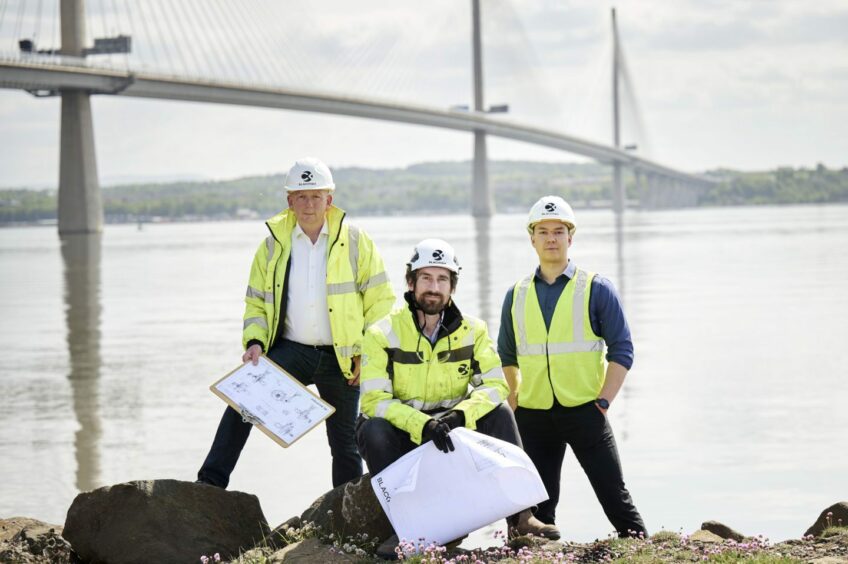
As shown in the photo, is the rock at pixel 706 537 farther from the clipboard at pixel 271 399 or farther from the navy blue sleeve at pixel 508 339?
the clipboard at pixel 271 399

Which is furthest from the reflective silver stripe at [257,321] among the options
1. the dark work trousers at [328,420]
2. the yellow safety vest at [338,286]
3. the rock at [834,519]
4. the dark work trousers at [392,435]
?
the rock at [834,519]

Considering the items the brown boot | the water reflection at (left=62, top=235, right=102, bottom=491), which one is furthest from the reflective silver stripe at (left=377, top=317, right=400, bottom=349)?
the water reflection at (left=62, top=235, right=102, bottom=491)

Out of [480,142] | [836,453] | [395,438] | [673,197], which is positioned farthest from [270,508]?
[673,197]

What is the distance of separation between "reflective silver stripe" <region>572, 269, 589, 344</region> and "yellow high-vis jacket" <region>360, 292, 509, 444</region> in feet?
1.31

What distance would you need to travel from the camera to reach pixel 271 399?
5.71 meters

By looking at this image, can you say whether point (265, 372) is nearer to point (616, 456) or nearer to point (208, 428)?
point (616, 456)

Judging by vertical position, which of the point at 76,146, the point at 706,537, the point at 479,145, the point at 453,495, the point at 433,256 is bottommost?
the point at 706,537

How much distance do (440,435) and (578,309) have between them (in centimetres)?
95

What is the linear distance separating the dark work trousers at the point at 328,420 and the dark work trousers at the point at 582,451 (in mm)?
884

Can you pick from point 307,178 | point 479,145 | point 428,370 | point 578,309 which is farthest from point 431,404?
point 479,145

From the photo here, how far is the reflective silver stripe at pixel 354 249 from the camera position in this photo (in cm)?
585

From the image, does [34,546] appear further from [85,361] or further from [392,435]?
[85,361]

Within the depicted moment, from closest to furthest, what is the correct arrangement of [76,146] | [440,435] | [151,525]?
[440,435], [151,525], [76,146]

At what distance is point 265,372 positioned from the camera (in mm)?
5766
